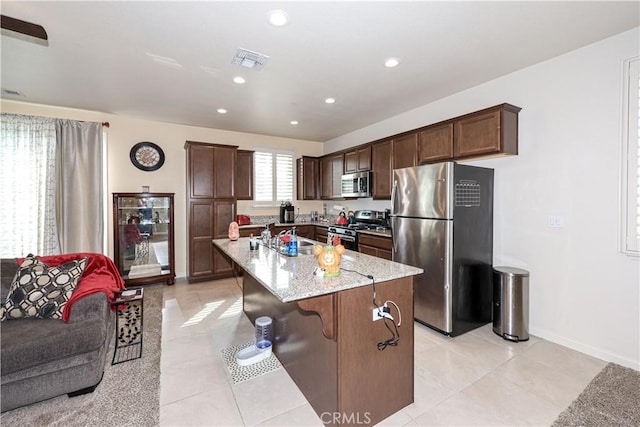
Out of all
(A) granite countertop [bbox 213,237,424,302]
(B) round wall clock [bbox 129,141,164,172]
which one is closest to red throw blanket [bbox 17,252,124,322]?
(A) granite countertop [bbox 213,237,424,302]

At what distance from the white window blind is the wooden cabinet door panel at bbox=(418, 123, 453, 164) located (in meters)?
1.38

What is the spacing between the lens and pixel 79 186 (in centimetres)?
391

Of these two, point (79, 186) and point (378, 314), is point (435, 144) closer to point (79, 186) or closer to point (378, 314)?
point (378, 314)

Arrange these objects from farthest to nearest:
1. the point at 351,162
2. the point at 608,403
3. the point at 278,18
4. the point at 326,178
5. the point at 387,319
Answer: the point at 326,178 → the point at 351,162 → the point at 278,18 → the point at 608,403 → the point at 387,319

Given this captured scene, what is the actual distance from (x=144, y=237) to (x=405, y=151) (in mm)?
4297

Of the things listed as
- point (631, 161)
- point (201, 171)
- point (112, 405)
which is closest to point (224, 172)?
point (201, 171)

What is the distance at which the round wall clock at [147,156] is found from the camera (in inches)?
176

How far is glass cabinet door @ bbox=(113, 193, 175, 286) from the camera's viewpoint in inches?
166

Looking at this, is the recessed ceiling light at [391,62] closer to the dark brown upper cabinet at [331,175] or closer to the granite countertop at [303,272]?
the granite countertop at [303,272]

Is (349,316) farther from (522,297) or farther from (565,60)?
(565,60)

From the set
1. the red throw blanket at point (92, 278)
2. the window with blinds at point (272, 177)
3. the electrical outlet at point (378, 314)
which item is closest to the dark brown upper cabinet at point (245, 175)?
the window with blinds at point (272, 177)

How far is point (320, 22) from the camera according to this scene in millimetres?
2090

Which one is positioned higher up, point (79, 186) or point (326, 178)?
point (326, 178)

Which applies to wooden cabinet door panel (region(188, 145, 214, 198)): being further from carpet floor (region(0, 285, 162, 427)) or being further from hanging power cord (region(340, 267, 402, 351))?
hanging power cord (region(340, 267, 402, 351))
